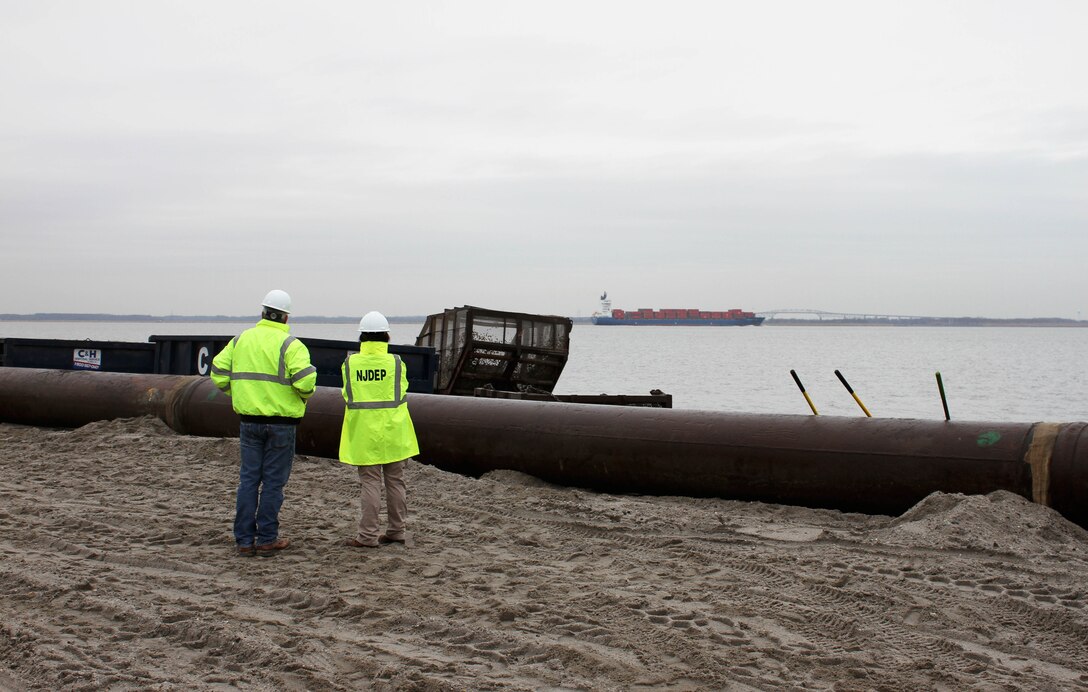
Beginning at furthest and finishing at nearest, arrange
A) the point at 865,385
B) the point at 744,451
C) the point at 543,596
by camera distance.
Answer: the point at 865,385 < the point at 744,451 < the point at 543,596

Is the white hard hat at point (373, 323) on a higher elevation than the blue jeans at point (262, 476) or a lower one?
higher

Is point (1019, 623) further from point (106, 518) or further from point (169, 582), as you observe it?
point (106, 518)

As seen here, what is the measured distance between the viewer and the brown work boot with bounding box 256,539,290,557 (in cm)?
648

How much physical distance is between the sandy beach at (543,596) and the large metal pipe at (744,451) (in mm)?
244

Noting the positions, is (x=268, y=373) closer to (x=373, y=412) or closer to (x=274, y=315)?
(x=274, y=315)

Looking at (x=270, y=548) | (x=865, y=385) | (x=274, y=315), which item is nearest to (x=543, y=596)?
(x=270, y=548)

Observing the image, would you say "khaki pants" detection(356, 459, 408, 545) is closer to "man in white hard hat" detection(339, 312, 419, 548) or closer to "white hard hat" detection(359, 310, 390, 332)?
"man in white hard hat" detection(339, 312, 419, 548)

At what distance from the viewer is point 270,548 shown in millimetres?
6492

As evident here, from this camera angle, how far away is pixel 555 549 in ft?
22.1

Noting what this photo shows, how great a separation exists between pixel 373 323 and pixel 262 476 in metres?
1.21

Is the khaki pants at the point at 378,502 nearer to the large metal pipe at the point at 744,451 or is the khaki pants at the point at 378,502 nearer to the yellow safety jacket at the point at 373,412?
the yellow safety jacket at the point at 373,412

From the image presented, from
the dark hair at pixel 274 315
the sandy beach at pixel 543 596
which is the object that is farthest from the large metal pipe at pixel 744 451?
the dark hair at pixel 274 315

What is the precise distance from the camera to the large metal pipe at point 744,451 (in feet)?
24.4

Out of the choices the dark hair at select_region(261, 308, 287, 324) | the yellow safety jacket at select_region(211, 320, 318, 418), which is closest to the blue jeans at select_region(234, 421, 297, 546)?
the yellow safety jacket at select_region(211, 320, 318, 418)
